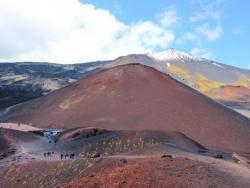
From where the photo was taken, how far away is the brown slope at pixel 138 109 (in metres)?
65.0

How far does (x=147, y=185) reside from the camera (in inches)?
831

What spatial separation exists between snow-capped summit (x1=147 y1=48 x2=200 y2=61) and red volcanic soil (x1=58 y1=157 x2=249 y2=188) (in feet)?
506

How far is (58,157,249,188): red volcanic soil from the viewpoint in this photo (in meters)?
21.3

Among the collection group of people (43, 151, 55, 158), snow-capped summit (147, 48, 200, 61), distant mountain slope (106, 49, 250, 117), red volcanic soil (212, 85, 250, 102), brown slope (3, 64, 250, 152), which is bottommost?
group of people (43, 151, 55, 158)

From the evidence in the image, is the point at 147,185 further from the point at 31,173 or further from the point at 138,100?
the point at 138,100

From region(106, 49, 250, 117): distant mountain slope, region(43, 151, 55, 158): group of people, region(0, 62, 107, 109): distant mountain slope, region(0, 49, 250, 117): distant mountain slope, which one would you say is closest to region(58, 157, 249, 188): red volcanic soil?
region(43, 151, 55, 158): group of people

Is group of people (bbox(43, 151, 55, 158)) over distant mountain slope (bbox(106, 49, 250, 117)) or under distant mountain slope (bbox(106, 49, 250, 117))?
under

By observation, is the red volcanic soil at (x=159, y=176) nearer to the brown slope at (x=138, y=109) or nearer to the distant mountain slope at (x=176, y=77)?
the brown slope at (x=138, y=109)

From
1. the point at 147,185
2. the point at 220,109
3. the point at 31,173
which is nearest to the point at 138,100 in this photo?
the point at 220,109

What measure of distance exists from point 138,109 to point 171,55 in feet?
374

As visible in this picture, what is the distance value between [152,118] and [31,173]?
122 ft

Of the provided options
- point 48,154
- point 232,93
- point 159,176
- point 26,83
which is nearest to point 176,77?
point 232,93

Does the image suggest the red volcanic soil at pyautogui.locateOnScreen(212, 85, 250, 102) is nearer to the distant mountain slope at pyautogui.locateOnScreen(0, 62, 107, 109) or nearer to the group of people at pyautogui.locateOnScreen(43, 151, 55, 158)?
the distant mountain slope at pyautogui.locateOnScreen(0, 62, 107, 109)

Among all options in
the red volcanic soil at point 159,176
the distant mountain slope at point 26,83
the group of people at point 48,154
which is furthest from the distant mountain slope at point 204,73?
the red volcanic soil at point 159,176
